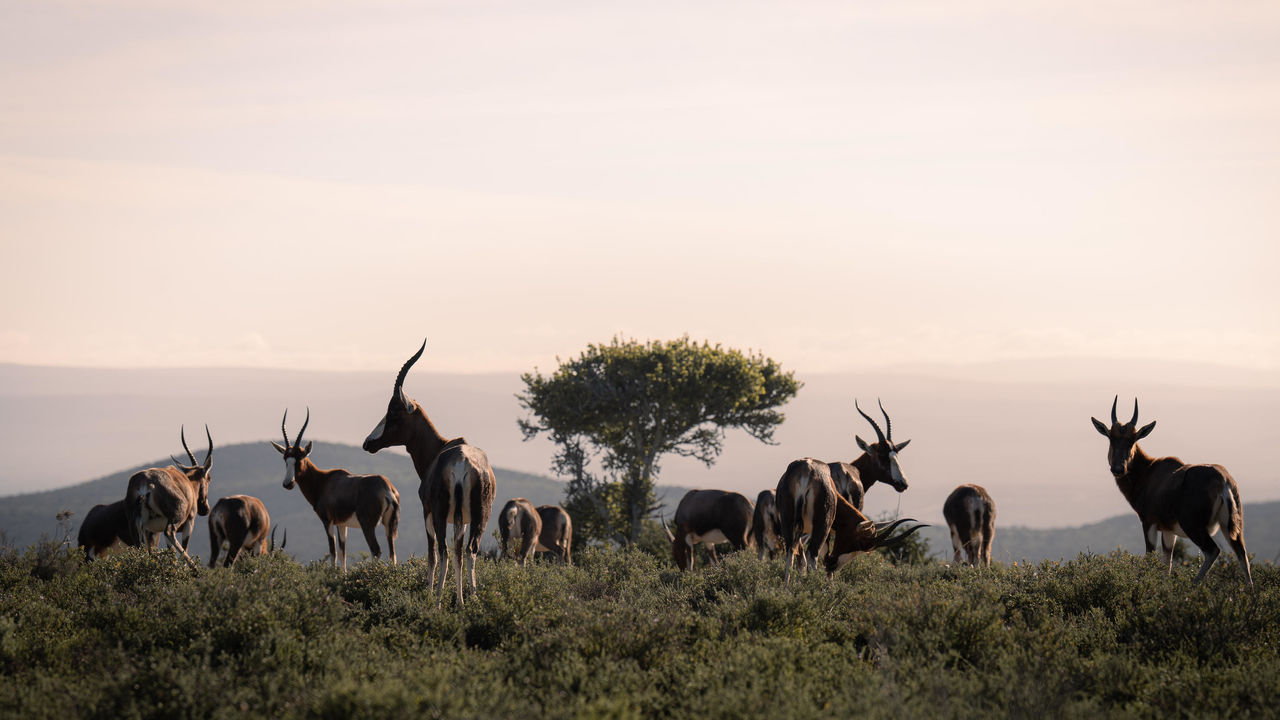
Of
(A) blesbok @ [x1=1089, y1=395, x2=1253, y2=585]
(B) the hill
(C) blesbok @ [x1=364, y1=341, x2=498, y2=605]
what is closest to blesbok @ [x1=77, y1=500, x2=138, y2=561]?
(C) blesbok @ [x1=364, y1=341, x2=498, y2=605]

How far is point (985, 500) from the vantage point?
21391 millimetres

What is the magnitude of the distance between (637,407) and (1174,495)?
27102mm

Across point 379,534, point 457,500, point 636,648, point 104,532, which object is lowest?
point 379,534

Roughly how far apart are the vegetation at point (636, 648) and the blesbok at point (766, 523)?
595 cm

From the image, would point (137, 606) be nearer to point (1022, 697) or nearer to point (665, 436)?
point (1022, 697)

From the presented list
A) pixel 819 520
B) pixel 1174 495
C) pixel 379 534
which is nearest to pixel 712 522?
pixel 819 520

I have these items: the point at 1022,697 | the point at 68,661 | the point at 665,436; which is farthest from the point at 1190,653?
the point at 665,436

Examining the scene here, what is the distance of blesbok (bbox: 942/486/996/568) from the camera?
68.9 feet

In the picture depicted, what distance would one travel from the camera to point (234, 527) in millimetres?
19906

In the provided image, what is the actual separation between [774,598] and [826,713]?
3.83 meters

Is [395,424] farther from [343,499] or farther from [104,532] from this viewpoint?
[104,532]

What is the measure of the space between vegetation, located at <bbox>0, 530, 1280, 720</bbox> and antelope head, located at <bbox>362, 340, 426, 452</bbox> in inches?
88.0

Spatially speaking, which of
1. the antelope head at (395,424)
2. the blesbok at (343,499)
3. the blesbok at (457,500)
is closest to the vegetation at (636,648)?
the blesbok at (457,500)

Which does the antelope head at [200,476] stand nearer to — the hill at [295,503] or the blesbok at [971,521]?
the blesbok at [971,521]
